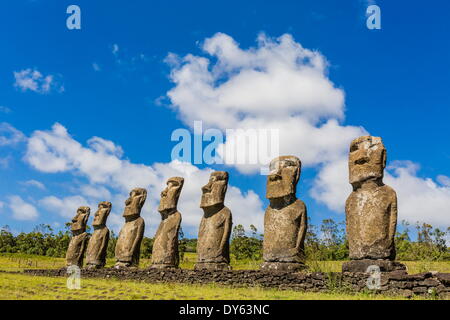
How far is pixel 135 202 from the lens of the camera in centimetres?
1894

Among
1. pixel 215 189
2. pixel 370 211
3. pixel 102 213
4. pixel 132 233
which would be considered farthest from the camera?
pixel 102 213

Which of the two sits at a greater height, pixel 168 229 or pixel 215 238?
pixel 168 229

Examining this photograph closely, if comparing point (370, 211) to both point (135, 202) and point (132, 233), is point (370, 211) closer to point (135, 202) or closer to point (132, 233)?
point (132, 233)

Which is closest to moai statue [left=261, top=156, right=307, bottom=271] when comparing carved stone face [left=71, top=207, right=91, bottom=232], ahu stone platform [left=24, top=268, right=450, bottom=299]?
ahu stone platform [left=24, top=268, right=450, bottom=299]

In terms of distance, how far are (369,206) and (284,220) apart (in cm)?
252

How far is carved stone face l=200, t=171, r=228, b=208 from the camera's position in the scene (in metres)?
15.0

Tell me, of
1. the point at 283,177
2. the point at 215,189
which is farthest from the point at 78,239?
the point at 283,177

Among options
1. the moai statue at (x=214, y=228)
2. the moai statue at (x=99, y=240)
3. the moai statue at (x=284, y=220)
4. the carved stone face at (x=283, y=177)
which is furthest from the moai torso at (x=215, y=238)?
the moai statue at (x=99, y=240)

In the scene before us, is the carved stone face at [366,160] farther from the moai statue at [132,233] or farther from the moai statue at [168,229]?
the moai statue at [132,233]

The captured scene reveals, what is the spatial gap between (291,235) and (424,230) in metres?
22.2

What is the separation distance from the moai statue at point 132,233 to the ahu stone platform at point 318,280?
9.36ft

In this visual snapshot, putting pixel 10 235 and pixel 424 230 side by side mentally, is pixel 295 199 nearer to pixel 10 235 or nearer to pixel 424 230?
pixel 424 230

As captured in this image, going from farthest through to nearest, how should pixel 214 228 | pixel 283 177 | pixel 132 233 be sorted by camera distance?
pixel 132 233 < pixel 214 228 < pixel 283 177
